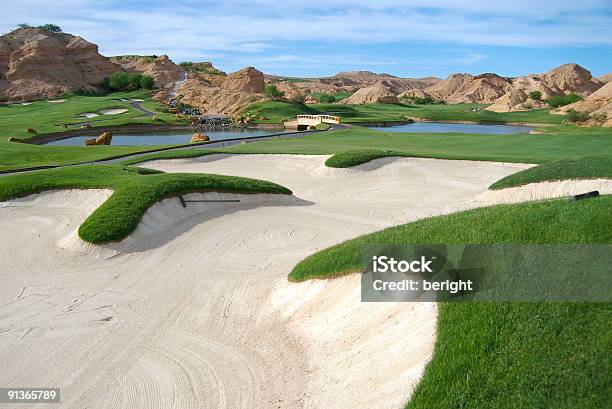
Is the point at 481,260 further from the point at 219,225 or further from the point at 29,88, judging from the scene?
the point at 29,88

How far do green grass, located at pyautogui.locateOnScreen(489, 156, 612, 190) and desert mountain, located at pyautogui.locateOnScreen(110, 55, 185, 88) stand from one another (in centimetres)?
12010

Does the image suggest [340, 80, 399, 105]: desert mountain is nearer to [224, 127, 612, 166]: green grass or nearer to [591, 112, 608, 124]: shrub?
[591, 112, 608, 124]: shrub

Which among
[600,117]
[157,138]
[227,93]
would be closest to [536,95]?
[600,117]

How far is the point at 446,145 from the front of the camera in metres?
48.7

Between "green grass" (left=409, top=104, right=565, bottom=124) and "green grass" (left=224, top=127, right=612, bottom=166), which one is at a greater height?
"green grass" (left=409, top=104, right=565, bottom=124)

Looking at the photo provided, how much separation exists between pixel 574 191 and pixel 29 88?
11421cm

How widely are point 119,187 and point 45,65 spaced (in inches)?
4443

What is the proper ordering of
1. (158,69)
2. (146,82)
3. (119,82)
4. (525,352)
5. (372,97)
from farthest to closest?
(372,97), (158,69), (146,82), (119,82), (525,352)

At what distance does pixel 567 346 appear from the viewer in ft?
24.0

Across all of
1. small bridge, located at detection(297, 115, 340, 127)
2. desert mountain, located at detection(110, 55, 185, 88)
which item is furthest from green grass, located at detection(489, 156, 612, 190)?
desert mountain, located at detection(110, 55, 185, 88)

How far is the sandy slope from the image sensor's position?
8.84 meters

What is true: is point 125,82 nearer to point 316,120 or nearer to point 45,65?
point 45,65

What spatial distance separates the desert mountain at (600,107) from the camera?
6731cm

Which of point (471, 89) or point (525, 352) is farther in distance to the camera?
point (471, 89)
